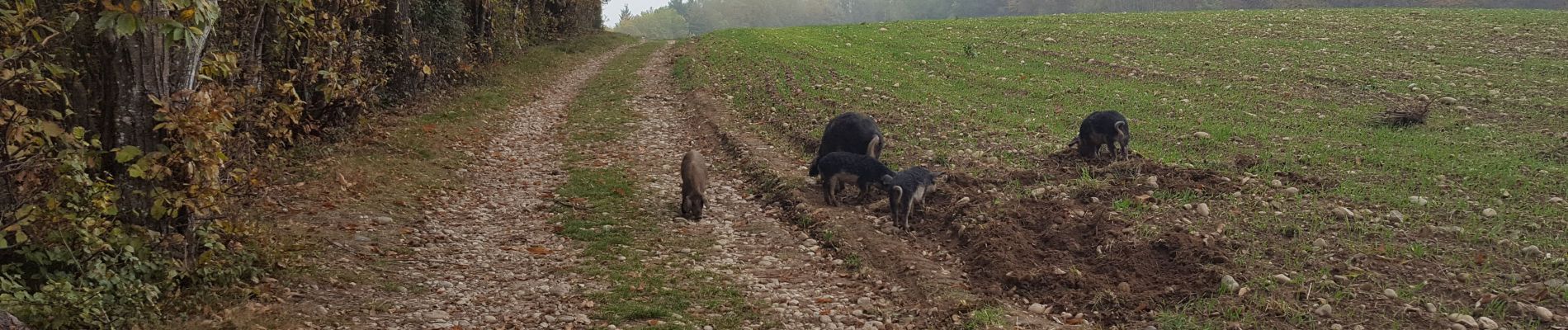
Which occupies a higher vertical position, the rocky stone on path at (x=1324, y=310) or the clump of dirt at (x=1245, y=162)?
the clump of dirt at (x=1245, y=162)

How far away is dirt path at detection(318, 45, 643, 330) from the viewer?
857 cm

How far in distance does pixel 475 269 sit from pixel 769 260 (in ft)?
10.8

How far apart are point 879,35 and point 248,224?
31146 mm

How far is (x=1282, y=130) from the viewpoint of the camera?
1619cm

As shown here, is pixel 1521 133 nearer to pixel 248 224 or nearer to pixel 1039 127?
pixel 1039 127

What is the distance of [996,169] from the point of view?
44.9 ft

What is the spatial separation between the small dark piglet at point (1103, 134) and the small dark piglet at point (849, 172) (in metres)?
3.30

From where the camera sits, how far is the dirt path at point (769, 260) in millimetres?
8938

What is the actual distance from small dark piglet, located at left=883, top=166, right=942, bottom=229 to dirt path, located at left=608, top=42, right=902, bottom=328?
1129 millimetres

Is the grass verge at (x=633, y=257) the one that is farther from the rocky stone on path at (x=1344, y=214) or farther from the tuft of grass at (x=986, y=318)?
the rocky stone on path at (x=1344, y=214)

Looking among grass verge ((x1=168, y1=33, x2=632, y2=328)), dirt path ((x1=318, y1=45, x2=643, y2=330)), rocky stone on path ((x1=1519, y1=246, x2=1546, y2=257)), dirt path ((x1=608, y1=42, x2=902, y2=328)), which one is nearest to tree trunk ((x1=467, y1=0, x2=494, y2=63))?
grass verge ((x1=168, y1=33, x2=632, y2=328))

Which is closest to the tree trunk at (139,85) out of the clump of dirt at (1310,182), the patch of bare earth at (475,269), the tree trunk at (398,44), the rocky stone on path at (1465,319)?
the patch of bare earth at (475,269)

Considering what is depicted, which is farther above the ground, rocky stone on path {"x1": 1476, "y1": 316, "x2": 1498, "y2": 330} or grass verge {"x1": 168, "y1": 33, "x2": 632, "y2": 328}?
grass verge {"x1": 168, "y1": 33, "x2": 632, "y2": 328}

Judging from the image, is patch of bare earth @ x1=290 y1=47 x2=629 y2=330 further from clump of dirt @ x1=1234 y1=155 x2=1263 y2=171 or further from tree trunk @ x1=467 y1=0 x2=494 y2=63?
tree trunk @ x1=467 y1=0 x2=494 y2=63
